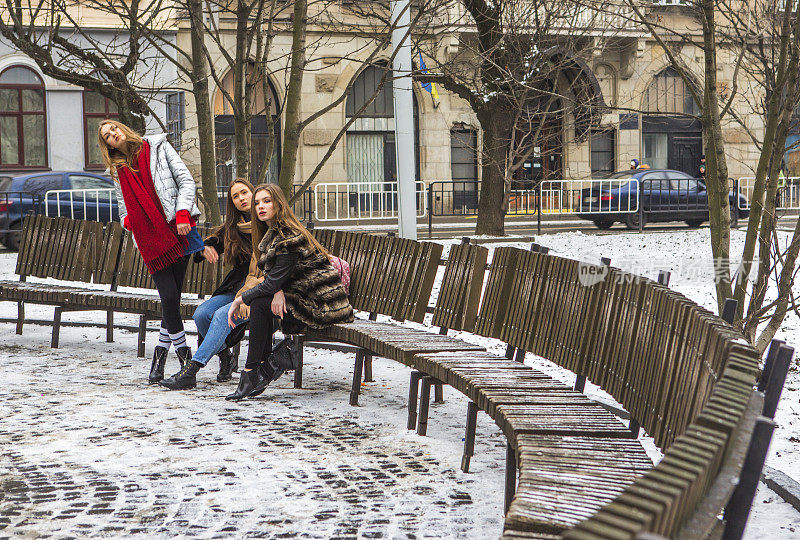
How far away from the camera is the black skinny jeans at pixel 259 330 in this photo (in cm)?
675

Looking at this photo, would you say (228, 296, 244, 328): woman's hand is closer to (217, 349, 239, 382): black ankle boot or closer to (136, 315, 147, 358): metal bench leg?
(217, 349, 239, 382): black ankle boot

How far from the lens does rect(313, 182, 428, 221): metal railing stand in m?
22.7

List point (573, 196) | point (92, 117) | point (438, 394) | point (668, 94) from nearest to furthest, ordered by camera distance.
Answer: point (438, 394)
point (573, 196)
point (92, 117)
point (668, 94)

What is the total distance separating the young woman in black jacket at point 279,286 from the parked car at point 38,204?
1220cm

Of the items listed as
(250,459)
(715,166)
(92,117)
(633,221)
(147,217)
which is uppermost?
(92,117)

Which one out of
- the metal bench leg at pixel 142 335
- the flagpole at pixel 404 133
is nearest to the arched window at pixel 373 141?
the flagpole at pixel 404 133

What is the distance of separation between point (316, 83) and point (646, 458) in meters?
24.9

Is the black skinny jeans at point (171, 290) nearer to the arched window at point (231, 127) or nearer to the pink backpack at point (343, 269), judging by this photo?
the pink backpack at point (343, 269)

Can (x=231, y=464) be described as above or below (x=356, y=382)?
below

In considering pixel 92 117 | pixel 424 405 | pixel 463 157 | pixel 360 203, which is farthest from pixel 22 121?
pixel 424 405

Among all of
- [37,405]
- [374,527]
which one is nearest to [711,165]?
[374,527]

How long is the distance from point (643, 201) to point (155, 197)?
54.5 feet

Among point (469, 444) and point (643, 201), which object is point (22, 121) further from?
point (469, 444)

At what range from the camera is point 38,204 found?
59.6 ft
